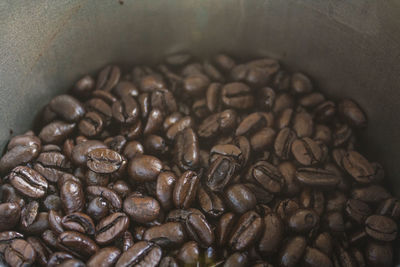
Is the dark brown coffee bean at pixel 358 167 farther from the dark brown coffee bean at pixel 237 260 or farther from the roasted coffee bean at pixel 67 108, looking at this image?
the roasted coffee bean at pixel 67 108

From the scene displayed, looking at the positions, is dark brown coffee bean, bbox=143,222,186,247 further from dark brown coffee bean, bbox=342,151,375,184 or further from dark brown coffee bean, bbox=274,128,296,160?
dark brown coffee bean, bbox=342,151,375,184

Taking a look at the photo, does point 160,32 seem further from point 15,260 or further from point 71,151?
point 15,260

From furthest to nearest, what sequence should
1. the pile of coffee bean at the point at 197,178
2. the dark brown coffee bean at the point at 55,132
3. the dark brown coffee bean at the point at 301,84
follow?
the dark brown coffee bean at the point at 301,84
the dark brown coffee bean at the point at 55,132
the pile of coffee bean at the point at 197,178

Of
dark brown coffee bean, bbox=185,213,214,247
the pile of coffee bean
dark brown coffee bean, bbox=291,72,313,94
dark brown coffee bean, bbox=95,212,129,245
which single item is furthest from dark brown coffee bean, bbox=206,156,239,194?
dark brown coffee bean, bbox=291,72,313,94

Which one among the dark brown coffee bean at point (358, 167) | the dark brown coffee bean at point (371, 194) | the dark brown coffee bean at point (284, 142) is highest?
the dark brown coffee bean at point (284, 142)

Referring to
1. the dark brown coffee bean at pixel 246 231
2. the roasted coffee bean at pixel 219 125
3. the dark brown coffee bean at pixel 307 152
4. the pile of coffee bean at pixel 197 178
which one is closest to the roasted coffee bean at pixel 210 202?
the pile of coffee bean at pixel 197 178

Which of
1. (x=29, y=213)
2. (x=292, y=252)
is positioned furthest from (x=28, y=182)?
(x=292, y=252)
